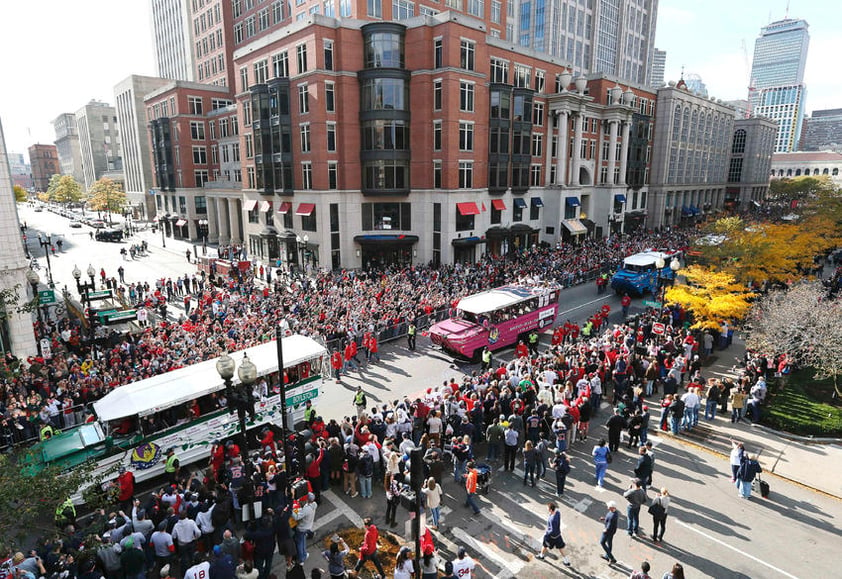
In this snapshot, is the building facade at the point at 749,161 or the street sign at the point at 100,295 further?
the building facade at the point at 749,161

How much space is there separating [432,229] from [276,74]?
20.6 metres

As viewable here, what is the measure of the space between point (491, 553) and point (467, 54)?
136ft

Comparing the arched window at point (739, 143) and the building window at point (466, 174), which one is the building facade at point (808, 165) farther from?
the building window at point (466, 174)

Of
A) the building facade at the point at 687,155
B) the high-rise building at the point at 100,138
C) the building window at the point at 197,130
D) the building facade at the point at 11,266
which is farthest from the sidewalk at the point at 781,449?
the high-rise building at the point at 100,138

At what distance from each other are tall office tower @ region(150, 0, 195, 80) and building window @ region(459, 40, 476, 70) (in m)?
55.1

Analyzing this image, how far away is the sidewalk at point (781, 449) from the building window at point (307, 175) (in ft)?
118

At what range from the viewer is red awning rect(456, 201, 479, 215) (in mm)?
44094

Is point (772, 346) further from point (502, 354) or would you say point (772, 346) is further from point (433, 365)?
point (433, 365)

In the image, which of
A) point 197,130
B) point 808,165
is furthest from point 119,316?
point 808,165

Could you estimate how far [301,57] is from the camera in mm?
42312

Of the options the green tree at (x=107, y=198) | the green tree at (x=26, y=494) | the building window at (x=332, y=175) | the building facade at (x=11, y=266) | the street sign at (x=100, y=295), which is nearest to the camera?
the green tree at (x=26, y=494)

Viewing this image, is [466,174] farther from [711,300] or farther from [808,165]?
[808,165]

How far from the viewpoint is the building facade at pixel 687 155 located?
72.9 m

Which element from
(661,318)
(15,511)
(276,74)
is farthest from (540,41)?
(15,511)
